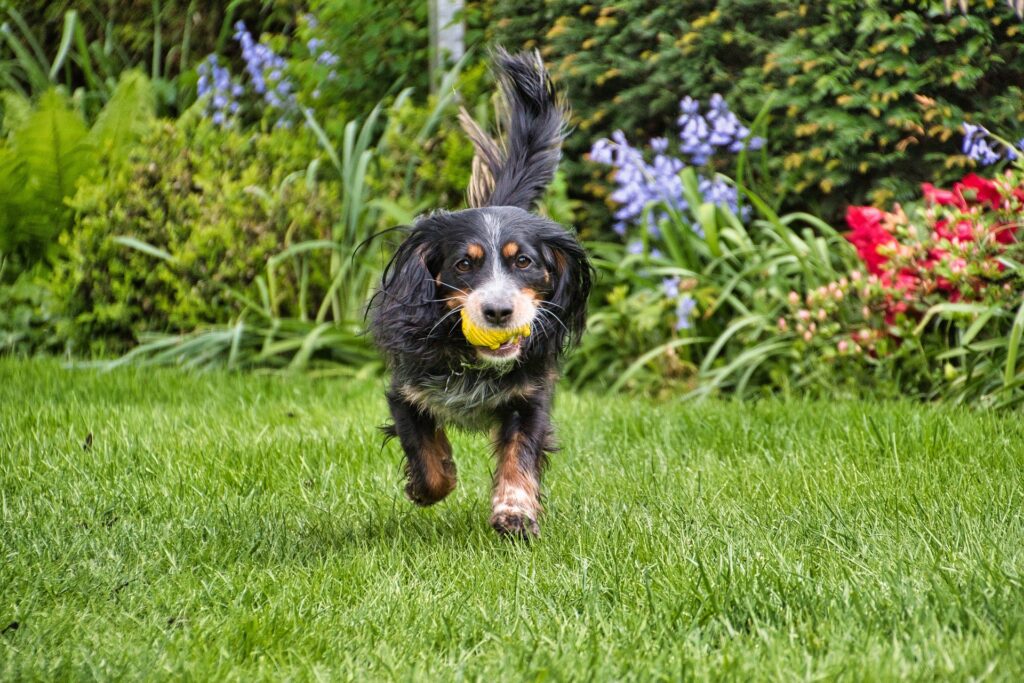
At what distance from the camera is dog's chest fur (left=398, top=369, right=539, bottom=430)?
11.6ft

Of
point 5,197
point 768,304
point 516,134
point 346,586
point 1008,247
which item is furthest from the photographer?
point 5,197

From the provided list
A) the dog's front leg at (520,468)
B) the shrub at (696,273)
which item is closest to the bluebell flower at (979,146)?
the shrub at (696,273)

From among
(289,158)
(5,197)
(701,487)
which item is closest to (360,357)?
(289,158)

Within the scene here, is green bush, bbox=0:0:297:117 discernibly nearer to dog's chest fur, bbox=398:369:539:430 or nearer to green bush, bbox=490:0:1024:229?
green bush, bbox=490:0:1024:229

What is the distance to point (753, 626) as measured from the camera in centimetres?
242

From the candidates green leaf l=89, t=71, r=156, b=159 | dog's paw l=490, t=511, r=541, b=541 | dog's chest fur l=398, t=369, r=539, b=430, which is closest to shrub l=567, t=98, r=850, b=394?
dog's chest fur l=398, t=369, r=539, b=430

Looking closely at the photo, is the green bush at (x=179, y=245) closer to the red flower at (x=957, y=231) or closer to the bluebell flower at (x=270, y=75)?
the bluebell flower at (x=270, y=75)

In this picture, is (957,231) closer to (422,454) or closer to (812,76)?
(812,76)

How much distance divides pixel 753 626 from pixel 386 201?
180 inches

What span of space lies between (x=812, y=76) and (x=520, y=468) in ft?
11.3

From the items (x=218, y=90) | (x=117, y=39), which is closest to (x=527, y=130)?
(x=218, y=90)

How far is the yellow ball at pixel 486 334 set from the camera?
331cm

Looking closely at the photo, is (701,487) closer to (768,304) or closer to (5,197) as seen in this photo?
(768,304)

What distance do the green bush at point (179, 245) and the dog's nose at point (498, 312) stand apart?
3.47 metres
